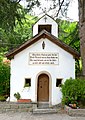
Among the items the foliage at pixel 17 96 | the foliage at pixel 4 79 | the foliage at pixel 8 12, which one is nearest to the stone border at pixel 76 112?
the foliage at pixel 17 96

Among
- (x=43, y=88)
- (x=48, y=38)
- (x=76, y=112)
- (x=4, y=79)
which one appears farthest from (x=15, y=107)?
(x=48, y=38)

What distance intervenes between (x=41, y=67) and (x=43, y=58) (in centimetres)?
61

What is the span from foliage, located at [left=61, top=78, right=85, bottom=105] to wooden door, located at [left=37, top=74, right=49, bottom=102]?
1857 millimetres

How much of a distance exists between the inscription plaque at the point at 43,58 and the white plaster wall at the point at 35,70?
0.20m

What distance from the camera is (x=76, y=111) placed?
11617 millimetres

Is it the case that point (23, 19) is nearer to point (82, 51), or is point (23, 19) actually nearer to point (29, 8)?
point (29, 8)

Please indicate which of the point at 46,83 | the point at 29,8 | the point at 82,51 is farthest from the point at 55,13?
the point at 46,83

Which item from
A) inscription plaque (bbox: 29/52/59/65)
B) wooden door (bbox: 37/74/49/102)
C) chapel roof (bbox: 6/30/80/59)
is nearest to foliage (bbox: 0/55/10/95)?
chapel roof (bbox: 6/30/80/59)

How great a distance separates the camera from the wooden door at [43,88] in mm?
14688

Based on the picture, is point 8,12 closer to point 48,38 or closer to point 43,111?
point 48,38

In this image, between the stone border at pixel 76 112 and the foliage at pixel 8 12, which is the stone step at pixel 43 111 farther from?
the foliage at pixel 8 12

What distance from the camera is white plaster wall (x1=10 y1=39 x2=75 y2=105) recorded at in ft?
47.3

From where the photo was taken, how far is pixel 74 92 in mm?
12750

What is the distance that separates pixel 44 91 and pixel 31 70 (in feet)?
5.39
